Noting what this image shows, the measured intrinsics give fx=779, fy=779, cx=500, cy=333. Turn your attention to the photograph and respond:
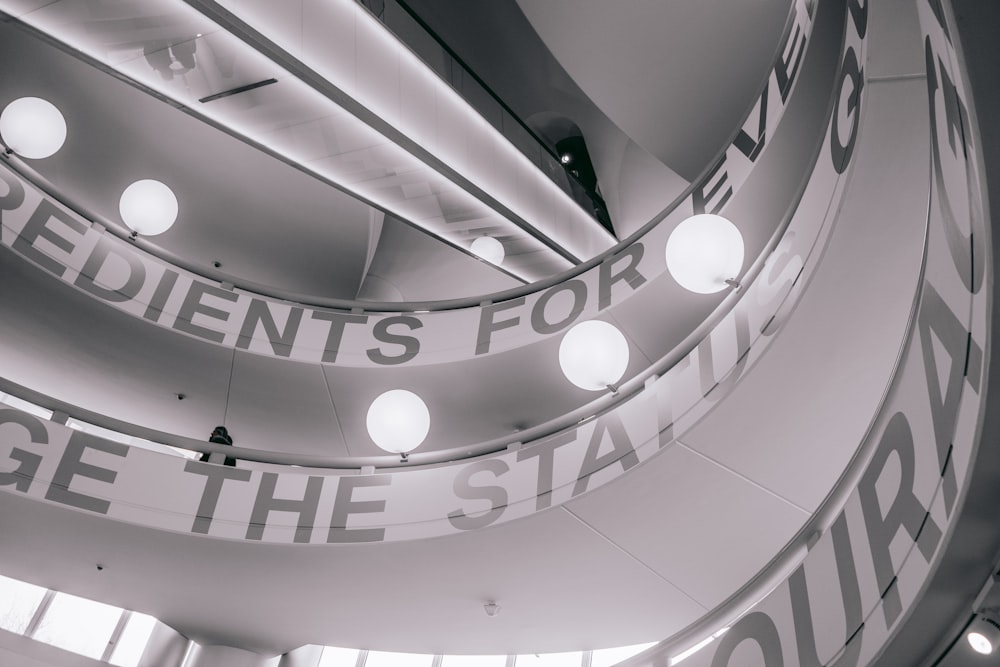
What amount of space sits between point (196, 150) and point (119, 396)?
2.86 meters

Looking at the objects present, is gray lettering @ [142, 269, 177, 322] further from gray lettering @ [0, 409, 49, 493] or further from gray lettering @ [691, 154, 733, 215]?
gray lettering @ [691, 154, 733, 215]

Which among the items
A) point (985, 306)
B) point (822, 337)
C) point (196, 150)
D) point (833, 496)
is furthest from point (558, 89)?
point (985, 306)

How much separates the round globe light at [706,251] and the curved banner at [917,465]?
1.81 metres

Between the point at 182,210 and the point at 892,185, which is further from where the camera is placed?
the point at 182,210

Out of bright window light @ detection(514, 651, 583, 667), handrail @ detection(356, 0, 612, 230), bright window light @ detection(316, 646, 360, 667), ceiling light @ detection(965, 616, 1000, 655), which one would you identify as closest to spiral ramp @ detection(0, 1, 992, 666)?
ceiling light @ detection(965, 616, 1000, 655)

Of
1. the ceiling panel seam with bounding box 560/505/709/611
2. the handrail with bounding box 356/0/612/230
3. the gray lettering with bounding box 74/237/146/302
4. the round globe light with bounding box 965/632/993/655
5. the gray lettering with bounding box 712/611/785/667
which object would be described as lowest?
the round globe light with bounding box 965/632/993/655

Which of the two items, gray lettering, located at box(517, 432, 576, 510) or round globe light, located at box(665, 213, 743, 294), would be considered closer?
round globe light, located at box(665, 213, 743, 294)

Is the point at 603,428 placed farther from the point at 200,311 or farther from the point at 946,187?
the point at 200,311

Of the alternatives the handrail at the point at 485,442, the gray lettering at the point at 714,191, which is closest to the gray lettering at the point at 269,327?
the handrail at the point at 485,442

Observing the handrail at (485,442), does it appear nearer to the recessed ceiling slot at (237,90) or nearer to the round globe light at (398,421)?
the round globe light at (398,421)

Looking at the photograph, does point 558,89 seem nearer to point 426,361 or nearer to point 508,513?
point 426,361

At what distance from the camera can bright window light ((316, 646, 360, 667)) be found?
862cm

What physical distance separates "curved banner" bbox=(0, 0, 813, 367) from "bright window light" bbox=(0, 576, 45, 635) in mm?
2928

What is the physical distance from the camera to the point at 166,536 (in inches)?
245
